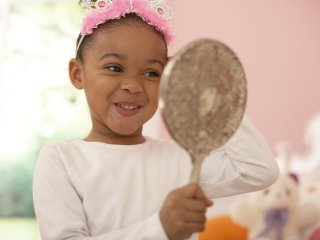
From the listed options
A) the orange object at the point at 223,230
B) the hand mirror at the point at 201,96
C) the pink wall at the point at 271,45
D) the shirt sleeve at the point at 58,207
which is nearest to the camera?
the hand mirror at the point at 201,96

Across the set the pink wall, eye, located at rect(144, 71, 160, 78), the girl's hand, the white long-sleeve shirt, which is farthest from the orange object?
the girl's hand

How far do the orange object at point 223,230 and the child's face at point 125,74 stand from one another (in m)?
0.74

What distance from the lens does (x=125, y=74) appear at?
846mm

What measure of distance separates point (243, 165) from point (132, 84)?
226 millimetres

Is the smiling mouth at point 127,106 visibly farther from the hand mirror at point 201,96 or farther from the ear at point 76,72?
the hand mirror at point 201,96

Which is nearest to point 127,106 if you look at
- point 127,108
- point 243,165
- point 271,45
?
point 127,108

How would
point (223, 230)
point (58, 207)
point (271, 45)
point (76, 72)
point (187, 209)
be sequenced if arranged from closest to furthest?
1. point (187, 209)
2. point (58, 207)
3. point (76, 72)
4. point (223, 230)
5. point (271, 45)

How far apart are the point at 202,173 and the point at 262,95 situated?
49.4 inches

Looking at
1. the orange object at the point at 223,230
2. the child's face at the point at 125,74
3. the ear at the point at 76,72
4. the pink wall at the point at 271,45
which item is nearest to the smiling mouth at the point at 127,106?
the child's face at the point at 125,74

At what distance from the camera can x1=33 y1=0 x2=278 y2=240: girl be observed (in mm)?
826

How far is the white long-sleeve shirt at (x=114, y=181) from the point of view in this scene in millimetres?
814

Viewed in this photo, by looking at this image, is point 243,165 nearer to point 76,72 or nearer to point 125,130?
point 125,130

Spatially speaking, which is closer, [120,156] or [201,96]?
[201,96]

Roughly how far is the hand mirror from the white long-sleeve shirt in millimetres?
199
